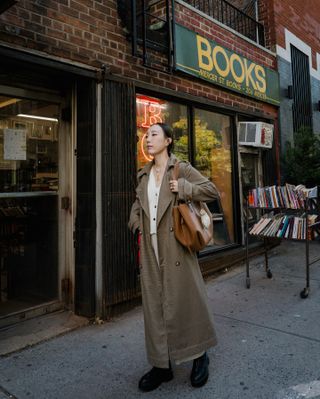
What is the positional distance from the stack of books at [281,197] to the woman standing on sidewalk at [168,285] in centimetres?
251

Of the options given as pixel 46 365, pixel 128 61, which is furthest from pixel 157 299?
pixel 128 61

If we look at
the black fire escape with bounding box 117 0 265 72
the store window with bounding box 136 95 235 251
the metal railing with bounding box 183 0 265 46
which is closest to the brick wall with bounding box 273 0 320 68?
the metal railing with bounding box 183 0 265 46

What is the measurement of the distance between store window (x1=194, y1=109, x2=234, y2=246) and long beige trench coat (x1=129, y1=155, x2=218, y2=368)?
323 centimetres

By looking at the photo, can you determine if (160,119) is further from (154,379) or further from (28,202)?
(154,379)

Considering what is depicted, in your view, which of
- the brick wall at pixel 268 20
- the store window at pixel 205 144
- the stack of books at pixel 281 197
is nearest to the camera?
the stack of books at pixel 281 197

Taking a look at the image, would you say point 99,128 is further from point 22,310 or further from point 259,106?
point 259,106

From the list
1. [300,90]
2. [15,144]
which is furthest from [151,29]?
[300,90]

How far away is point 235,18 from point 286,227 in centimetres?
492

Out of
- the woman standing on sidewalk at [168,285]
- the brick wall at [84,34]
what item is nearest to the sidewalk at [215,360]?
the woman standing on sidewalk at [168,285]

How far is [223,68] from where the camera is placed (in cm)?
621

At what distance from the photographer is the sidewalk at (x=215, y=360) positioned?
2664 mm

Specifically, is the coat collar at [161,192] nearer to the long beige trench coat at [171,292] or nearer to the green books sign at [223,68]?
the long beige trench coat at [171,292]

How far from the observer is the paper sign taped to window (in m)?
3.93

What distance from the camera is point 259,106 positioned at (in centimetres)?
730
